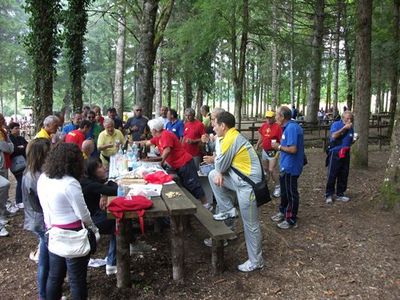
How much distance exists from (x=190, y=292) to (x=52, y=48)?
7351mm

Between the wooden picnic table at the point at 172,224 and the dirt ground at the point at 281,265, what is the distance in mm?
152

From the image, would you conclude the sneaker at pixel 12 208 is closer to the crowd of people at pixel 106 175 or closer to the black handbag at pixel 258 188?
the crowd of people at pixel 106 175

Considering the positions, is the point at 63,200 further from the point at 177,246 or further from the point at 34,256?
the point at 34,256

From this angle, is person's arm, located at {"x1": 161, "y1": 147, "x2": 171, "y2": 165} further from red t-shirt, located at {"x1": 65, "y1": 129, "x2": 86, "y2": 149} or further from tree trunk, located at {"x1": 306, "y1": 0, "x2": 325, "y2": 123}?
tree trunk, located at {"x1": 306, "y1": 0, "x2": 325, "y2": 123}

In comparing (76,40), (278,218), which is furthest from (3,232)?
(76,40)

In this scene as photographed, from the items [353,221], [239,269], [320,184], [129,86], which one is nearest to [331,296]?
[239,269]

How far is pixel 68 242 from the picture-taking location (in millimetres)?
3191

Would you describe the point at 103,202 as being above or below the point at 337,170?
above

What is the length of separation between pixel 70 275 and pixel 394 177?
507 centimetres

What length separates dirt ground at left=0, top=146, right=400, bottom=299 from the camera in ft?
13.3

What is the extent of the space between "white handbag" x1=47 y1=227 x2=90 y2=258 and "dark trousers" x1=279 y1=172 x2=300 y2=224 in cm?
345

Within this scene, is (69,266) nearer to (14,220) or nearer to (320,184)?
(14,220)

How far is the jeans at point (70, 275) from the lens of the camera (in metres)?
3.30

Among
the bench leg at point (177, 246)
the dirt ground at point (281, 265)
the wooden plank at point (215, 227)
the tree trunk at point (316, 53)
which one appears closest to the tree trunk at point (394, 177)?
the dirt ground at point (281, 265)
